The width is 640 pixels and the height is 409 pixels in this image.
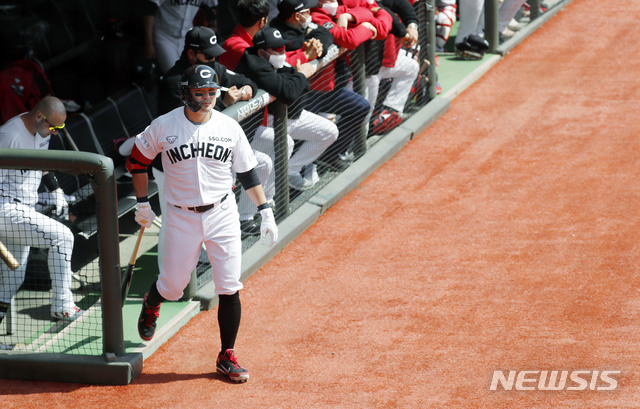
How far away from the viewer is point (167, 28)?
9.98 m

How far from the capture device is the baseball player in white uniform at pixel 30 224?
6398 millimetres

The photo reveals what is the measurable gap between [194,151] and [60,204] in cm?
171

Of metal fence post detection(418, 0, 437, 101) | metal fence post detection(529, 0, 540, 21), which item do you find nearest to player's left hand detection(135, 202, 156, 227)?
metal fence post detection(418, 0, 437, 101)

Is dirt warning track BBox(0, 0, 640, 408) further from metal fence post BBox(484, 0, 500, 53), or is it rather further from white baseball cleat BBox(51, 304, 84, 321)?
metal fence post BBox(484, 0, 500, 53)

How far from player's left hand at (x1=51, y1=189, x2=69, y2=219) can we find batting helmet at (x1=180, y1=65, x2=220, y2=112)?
1740mm

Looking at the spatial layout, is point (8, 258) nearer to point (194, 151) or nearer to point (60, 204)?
point (60, 204)

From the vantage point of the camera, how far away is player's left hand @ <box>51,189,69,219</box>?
6.94 m

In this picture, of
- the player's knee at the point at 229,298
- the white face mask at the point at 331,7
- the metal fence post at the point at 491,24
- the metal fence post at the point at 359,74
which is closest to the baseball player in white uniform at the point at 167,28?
the white face mask at the point at 331,7

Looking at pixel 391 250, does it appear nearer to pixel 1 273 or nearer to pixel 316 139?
pixel 316 139

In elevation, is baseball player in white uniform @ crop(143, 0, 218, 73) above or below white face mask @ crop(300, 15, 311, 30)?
below

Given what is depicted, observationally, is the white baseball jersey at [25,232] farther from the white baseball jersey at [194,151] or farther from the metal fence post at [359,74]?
the metal fence post at [359,74]

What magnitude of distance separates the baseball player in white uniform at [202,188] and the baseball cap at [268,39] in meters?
1.64

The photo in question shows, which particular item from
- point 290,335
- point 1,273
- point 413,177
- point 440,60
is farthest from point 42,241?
point 440,60

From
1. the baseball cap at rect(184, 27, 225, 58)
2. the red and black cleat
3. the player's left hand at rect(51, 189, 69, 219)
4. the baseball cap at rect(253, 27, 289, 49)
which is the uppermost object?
the baseball cap at rect(184, 27, 225, 58)
